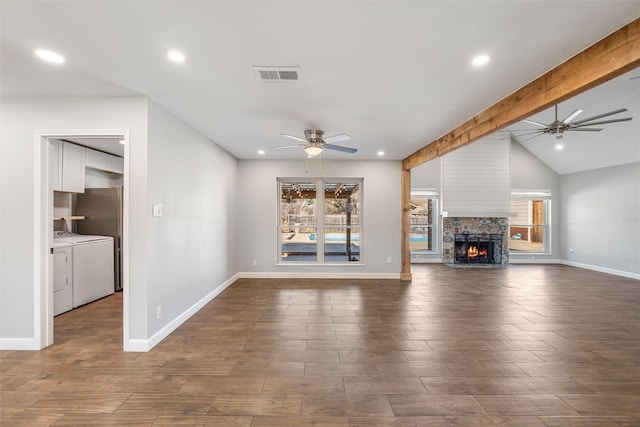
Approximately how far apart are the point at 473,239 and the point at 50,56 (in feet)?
29.9

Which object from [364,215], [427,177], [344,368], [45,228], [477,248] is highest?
[427,177]

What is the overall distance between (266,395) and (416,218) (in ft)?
24.2

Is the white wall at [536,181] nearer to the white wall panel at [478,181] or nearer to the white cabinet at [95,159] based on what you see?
the white wall panel at [478,181]

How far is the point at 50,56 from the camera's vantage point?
7.06 ft

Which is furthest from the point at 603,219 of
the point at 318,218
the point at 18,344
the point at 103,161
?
the point at 103,161

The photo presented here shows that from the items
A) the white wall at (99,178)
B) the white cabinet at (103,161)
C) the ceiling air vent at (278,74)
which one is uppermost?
the ceiling air vent at (278,74)

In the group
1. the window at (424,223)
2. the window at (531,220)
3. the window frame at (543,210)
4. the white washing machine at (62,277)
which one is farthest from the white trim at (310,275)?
the window at (531,220)

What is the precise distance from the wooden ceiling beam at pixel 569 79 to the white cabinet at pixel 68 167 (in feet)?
19.2

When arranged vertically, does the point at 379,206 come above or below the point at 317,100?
below

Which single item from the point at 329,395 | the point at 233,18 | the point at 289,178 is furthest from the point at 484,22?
the point at 289,178

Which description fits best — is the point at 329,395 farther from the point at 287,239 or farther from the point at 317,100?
the point at 287,239

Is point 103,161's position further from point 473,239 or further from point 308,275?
point 473,239

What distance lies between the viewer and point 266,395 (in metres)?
2.22

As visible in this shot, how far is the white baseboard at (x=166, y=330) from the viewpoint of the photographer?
2900 millimetres
